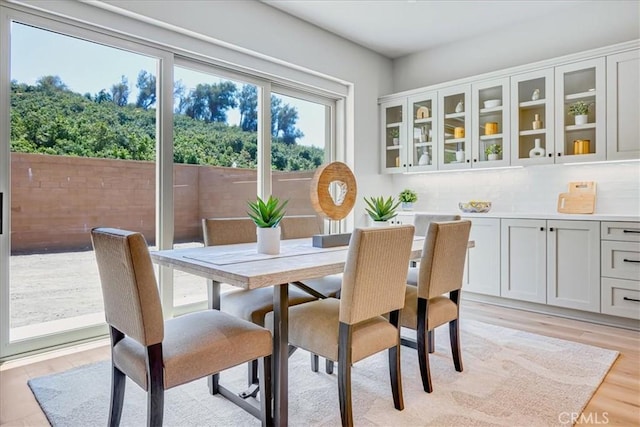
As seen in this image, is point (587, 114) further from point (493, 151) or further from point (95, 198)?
point (95, 198)

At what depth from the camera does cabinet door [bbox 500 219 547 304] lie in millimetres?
3551

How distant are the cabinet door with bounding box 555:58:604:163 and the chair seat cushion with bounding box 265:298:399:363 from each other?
272 cm

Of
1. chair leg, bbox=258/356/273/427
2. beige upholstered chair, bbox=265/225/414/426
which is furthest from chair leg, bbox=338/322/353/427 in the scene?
chair leg, bbox=258/356/273/427

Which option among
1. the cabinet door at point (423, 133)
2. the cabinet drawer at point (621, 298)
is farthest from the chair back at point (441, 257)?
the cabinet door at point (423, 133)

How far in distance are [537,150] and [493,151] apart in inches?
16.1

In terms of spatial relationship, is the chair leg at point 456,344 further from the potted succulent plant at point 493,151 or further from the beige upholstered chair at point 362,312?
the potted succulent plant at point 493,151

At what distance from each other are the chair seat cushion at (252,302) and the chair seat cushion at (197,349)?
338 millimetres

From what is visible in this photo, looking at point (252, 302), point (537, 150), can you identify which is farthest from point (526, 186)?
point (252, 302)

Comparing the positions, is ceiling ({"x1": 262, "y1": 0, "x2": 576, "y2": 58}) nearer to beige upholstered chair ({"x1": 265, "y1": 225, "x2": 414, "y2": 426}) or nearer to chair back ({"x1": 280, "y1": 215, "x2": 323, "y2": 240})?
chair back ({"x1": 280, "y1": 215, "x2": 323, "y2": 240})

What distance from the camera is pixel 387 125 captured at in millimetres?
Result: 4926

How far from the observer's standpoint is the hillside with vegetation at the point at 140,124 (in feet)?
8.64

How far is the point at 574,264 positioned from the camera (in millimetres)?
3379
